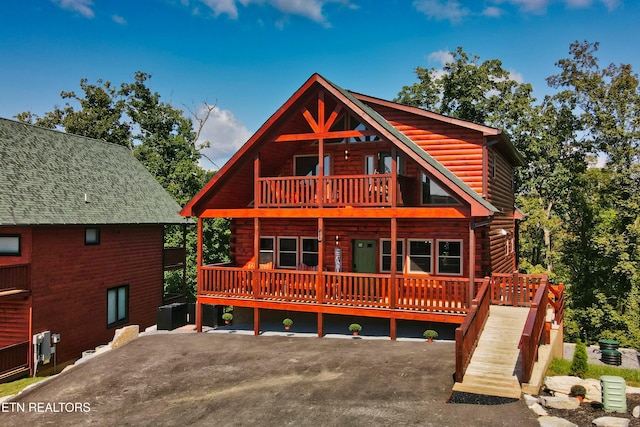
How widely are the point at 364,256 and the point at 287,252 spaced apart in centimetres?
348

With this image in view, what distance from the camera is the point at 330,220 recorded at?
20062 mm

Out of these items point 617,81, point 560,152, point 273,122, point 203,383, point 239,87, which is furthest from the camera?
point 239,87

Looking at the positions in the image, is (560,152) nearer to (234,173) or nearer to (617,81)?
(617,81)

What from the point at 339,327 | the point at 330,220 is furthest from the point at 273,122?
the point at 339,327

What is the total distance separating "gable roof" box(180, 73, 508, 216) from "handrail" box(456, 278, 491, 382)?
2.66 m

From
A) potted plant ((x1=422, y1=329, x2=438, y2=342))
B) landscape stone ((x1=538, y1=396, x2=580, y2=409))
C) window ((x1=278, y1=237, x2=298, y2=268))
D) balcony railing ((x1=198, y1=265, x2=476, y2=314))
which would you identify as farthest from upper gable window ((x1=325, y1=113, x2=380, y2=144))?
landscape stone ((x1=538, y1=396, x2=580, y2=409))

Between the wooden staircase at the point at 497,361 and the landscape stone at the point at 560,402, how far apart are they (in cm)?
52

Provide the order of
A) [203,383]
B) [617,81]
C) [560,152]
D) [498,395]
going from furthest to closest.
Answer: [560,152], [617,81], [203,383], [498,395]

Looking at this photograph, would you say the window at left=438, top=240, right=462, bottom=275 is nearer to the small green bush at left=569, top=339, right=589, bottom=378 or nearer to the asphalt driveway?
the asphalt driveway

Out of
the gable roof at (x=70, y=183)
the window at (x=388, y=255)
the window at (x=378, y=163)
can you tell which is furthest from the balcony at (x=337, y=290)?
the gable roof at (x=70, y=183)

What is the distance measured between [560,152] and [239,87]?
27.6 m

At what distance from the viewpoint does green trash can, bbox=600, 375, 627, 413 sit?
373 inches

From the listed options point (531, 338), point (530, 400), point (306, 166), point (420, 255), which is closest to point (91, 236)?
point (306, 166)

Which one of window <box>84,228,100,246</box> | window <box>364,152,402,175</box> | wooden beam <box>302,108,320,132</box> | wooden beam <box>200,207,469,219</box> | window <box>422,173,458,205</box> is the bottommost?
window <box>84,228,100,246</box>
